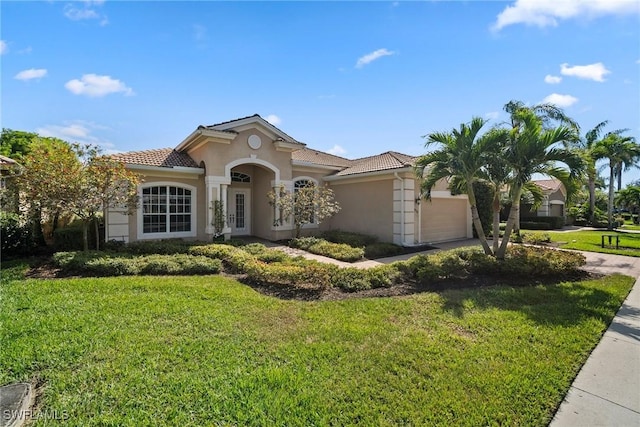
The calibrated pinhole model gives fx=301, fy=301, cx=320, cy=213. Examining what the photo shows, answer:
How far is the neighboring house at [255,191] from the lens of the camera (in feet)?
45.5

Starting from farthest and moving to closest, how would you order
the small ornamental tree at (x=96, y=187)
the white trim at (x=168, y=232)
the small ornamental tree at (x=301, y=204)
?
the small ornamental tree at (x=301, y=204) → the white trim at (x=168, y=232) → the small ornamental tree at (x=96, y=187)

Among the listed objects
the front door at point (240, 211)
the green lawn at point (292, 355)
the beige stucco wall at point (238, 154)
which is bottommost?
the green lawn at point (292, 355)

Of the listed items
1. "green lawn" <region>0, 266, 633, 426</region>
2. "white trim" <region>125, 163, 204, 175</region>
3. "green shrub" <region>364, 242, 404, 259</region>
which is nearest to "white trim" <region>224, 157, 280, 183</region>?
"white trim" <region>125, 163, 204, 175</region>

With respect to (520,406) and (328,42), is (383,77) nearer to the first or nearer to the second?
(328,42)

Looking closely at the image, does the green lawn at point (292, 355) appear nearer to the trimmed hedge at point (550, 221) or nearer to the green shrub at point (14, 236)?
the green shrub at point (14, 236)

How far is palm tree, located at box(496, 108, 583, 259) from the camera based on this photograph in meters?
9.18

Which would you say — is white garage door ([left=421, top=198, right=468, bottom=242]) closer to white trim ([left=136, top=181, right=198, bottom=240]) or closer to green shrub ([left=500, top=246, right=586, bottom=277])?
green shrub ([left=500, top=246, right=586, bottom=277])

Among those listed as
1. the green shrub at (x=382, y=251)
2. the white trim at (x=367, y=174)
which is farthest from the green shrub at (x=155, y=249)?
the white trim at (x=367, y=174)

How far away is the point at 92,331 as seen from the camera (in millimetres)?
4875

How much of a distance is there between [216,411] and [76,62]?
13.5m

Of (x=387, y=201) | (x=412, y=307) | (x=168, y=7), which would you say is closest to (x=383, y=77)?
(x=387, y=201)

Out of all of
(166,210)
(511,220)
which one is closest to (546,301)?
(511,220)

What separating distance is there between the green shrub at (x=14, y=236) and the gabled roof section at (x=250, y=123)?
25.9 ft

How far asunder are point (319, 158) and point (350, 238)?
8.39 meters
